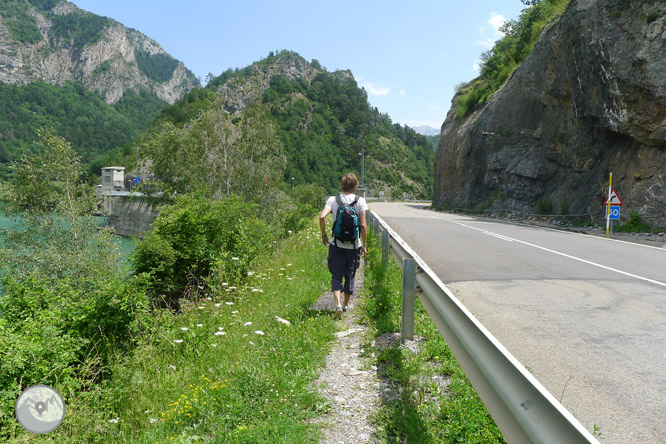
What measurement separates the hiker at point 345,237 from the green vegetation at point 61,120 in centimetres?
Result: 14792

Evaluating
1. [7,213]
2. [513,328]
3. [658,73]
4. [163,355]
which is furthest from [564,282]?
[7,213]

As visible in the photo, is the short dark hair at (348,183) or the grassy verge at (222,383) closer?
the grassy verge at (222,383)

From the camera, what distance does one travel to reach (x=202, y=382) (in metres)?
4.16

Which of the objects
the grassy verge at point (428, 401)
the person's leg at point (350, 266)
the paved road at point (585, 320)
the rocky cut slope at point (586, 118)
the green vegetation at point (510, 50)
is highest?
the green vegetation at point (510, 50)

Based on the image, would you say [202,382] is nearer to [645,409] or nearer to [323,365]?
[323,365]

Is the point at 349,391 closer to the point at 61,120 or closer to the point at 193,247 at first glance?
the point at 193,247

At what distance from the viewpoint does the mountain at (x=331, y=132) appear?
12581 cm

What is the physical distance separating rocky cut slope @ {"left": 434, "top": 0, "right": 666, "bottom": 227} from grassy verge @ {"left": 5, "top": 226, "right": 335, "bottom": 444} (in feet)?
51.1

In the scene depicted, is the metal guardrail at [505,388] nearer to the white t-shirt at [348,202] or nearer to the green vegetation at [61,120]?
the white t-shirt at [348,202]

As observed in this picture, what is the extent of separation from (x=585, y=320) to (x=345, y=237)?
10.1 ft

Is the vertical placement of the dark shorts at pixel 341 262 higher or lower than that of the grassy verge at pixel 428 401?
higher

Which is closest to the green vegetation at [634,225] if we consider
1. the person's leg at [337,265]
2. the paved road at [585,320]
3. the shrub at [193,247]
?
the paved road at [585,320]

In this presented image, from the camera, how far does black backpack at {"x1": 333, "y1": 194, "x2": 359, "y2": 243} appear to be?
5590mm

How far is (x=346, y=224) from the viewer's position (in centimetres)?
559
